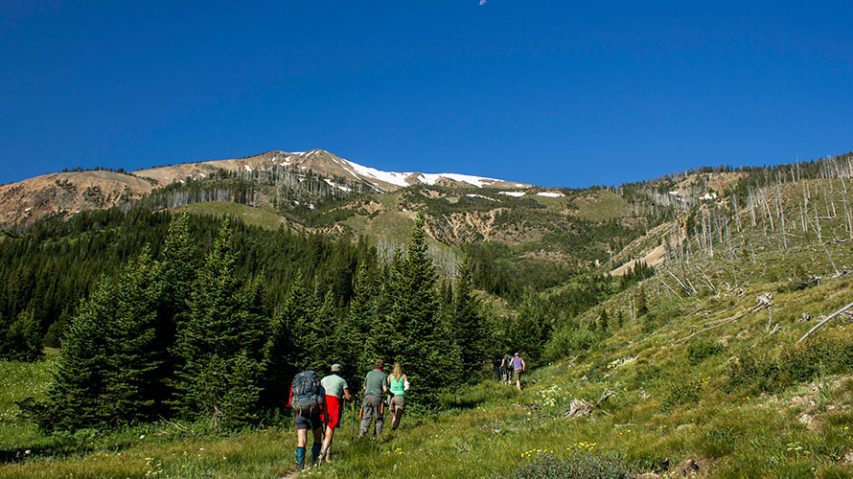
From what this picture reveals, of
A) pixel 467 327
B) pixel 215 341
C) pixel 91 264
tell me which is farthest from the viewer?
pixel 91 264

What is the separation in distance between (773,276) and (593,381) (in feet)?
202

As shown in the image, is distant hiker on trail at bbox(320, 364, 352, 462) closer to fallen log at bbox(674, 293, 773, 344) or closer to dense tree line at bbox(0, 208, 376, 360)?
fallen log at bbox(674, 293, 773, 344)

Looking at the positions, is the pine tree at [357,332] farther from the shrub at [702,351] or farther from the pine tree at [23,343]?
the pine tree at [23,343]

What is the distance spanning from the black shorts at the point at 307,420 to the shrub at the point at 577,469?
5504 mm

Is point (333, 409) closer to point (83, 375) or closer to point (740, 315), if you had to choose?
point (83, 375)

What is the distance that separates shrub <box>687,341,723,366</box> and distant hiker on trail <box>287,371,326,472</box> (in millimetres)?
13125

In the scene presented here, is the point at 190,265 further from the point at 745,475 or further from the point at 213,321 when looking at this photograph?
the point at 745,475

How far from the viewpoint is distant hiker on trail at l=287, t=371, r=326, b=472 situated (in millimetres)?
11266

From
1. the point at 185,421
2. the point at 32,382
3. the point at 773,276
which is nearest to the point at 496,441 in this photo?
the point at 185,421

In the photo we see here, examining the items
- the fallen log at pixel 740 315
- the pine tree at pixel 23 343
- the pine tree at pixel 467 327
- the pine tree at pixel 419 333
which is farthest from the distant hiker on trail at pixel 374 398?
the pine tree at pixel 23 343

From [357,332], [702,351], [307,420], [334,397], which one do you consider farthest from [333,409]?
[357,332]

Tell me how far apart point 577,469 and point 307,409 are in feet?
21.5

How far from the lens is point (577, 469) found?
6883 mm

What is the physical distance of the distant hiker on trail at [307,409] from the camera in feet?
37.0
